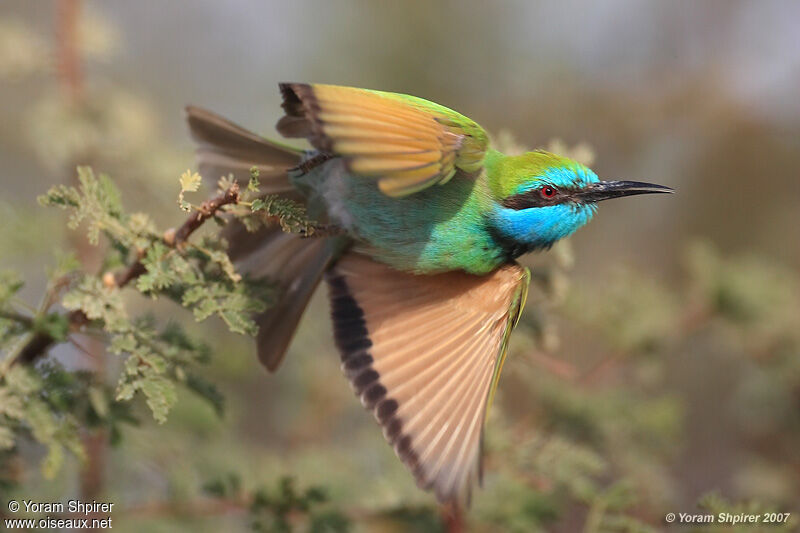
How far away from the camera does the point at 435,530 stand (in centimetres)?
186

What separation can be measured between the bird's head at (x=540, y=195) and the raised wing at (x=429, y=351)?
9cm

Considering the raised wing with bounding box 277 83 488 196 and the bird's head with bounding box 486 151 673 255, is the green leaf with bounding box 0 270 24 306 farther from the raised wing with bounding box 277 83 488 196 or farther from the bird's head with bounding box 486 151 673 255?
the bird's head with bounding box 486 151 673 255

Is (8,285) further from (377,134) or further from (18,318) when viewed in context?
(377,134)

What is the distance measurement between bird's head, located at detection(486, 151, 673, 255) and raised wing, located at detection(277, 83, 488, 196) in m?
0.25

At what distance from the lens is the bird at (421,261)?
1.66 m

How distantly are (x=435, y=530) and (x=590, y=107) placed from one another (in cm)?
197

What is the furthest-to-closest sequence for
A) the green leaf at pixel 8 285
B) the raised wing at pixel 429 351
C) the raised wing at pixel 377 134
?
the raised wing at pixel 429 351
the green leaf at pixel 8 285
the raised wing at pixel 377 134

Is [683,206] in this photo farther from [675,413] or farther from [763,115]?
[675,413]

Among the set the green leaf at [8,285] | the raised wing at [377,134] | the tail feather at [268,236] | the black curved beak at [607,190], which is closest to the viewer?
the raised wing at [377,134]

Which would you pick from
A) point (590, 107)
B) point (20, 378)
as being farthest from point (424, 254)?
point (590, 107)

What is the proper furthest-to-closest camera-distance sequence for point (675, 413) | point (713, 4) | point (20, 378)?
point (713, 4), point (675, 413), point (20, 378)

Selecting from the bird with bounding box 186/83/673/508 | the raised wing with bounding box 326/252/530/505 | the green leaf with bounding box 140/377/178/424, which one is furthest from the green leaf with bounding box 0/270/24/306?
the raised wing with bounding box 326/252/530/505

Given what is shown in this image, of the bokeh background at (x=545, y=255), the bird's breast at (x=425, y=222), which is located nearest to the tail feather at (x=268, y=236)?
the bird's breast at (x=425, y=222)

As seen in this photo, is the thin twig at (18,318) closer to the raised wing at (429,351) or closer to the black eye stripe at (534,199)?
the raised wing at (429,351)
